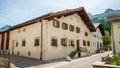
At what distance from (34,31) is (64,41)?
17.8ft

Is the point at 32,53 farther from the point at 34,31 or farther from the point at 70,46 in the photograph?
the point at 70,46

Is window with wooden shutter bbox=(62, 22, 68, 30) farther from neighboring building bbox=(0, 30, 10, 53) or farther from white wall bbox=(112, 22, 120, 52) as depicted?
neighboring building bbox=(0, 30, 10, 53)

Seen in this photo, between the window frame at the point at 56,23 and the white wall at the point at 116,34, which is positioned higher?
the window frame at the point at 56,23

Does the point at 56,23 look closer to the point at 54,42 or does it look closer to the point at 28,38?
the point at 54,42

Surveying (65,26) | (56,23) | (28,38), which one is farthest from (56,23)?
(28,38)

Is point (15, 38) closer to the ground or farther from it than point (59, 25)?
closer to the ground

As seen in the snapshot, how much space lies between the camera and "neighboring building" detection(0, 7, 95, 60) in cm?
1978

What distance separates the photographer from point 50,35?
66.9 ft

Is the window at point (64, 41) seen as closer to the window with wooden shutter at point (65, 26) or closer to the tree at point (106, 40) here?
the window with wooden shutter at point (65, 26)

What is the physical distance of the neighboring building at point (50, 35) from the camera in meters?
19.8

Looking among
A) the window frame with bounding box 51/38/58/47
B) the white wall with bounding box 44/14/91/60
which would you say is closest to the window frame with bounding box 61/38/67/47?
the white wall with bounding box 44/14/91/60

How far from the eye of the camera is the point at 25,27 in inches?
924

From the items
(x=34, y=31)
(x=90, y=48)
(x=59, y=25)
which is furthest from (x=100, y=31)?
(x=34, y=31)

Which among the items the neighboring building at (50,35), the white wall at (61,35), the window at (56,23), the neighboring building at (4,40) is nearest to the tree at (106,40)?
the neighboring building at (50,35)
